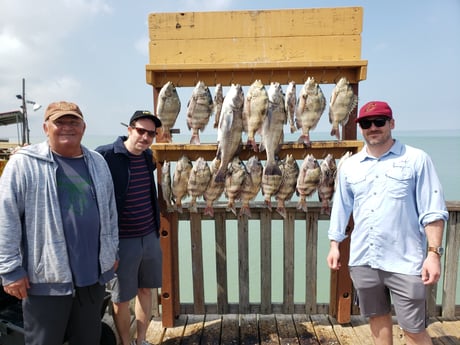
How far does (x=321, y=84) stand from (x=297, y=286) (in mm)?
4788

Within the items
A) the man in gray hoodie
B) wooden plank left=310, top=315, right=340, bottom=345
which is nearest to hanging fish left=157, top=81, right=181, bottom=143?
the man in gray hoodie

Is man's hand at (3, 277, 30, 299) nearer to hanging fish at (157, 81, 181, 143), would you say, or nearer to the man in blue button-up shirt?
hanging fish at (157, 81, 181, 143)

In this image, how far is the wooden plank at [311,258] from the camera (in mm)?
2900

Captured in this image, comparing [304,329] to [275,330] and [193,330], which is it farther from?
[193,330]

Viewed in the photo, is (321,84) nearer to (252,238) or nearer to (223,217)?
(223,217)

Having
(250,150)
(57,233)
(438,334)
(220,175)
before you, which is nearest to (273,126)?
(250,150)

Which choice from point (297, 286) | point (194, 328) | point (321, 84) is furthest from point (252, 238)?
point (321, 84)

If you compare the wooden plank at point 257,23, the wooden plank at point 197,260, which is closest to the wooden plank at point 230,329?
the wooden plank at point 197,260

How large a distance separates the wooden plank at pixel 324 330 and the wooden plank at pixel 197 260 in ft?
3.33

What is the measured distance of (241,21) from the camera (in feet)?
8.69

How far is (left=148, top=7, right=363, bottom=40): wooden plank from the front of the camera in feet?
8.61

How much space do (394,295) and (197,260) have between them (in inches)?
64.5

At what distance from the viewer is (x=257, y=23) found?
2.64 m

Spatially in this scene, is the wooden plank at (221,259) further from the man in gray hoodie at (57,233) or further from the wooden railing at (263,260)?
the man in gray hoodie at (57,233)
